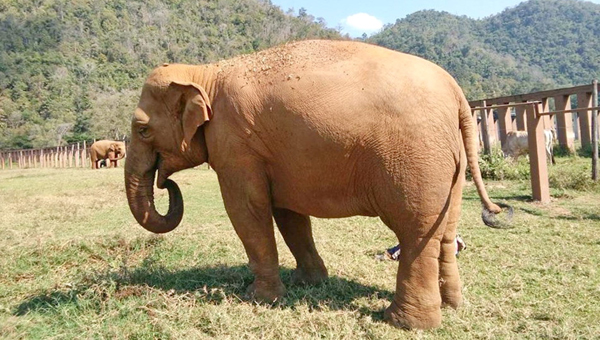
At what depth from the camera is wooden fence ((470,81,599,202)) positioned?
9.11 meters

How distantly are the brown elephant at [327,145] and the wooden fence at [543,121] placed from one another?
18.8 ft

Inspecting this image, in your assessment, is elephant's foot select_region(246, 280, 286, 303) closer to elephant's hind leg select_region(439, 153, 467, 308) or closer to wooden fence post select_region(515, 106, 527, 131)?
elephant's hind leg select_region(439, 153, 467, 308)

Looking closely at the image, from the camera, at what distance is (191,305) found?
3.97 metres

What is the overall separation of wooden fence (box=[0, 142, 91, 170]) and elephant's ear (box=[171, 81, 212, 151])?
32963 mm

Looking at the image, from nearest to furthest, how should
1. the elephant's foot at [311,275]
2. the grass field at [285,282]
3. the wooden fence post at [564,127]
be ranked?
the grass field at [285,282]
the elephant's foot at [311,275]
the wooden fence post at [564,127]

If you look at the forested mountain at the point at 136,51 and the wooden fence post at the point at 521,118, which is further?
the forested mountain at the point at 136,51

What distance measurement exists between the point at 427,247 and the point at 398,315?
23.3 inches

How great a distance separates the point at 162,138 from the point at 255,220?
3.96 feet

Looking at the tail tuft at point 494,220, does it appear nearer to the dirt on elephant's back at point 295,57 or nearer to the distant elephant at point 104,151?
the dirt on elephant's back at point 295,57

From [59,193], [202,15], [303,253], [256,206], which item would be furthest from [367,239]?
[202,15]

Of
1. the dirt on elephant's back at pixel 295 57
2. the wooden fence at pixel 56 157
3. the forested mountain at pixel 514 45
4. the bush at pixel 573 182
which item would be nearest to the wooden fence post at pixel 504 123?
the bush at pixel 573 182

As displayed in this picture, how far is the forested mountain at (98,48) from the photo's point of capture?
62.1 meters

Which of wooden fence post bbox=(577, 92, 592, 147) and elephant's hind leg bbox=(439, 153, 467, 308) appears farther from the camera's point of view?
wooden fence post bbox=(577, 92, 592, 147)

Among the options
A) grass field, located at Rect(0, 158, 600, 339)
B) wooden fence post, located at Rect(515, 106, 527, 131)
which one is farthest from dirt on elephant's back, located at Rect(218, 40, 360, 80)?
wooden fence post, located at Rect(515, 106, 527, 131)
